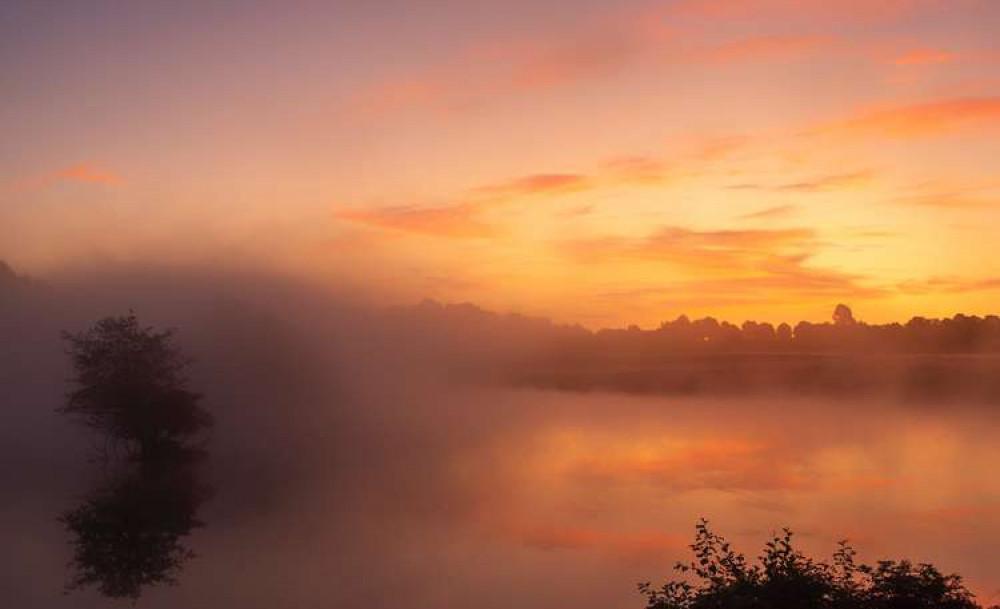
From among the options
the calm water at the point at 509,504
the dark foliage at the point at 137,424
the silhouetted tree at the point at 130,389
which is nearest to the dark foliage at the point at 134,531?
the dark foliage at the point at 137,424

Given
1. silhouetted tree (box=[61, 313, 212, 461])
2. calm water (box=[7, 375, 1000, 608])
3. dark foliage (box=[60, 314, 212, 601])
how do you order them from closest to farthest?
calm water (box=[7, 375, 1000, 608]) < dark foliage (box=[60, 314, 212, 601]) < silhouetted tree (box=[61, 313, 212, 461])

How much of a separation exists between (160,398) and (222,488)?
12.1 metres

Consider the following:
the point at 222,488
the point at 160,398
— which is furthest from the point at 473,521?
the point at 160,398

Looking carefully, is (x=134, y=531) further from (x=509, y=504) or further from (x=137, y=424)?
(x=509, y=504)

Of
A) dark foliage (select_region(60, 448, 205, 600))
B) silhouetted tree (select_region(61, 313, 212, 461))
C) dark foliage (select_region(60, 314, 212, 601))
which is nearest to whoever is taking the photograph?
dark foliage (select_region(60, 448, 205, 600))

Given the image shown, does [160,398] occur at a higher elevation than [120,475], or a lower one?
higher

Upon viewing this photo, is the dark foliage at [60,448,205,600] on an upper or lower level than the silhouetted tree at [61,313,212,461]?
lower

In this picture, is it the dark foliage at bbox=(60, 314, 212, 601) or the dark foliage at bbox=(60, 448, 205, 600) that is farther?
the dark foliage at bbox=(60, 314, 212, 601)

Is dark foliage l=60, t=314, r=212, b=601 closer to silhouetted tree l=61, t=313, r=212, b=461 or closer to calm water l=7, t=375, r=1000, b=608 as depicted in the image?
silhouetted tree l=61, t=313, r=212, b=461

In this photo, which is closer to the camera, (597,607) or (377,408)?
(597,607)

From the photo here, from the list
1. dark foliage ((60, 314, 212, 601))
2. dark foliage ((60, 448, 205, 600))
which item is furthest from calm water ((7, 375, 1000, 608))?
dark foliage ((60, 314, 212, 601))

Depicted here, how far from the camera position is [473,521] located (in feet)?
161

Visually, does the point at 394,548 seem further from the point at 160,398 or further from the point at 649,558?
the point at 160,398

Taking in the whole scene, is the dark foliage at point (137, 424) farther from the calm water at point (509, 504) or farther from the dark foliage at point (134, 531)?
the calm water at point (509, 504)
